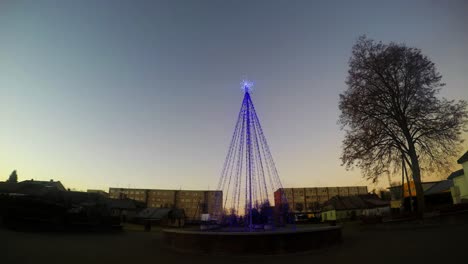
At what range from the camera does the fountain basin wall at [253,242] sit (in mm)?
11053

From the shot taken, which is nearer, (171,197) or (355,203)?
(355,203)

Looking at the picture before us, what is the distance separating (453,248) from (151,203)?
11764 cm

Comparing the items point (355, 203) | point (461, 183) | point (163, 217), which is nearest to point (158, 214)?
point (163, 217)

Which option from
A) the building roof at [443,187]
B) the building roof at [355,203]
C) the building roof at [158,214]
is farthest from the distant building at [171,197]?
the building roof at [443,187]

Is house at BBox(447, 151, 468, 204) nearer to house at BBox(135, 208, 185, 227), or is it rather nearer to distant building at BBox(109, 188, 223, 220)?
house at BBox(135, 208, 185, 227)

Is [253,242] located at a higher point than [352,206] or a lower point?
higher

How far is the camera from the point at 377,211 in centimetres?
5281

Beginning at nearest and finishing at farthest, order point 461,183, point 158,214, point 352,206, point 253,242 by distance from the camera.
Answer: point 253,242 < point 461,183 < point 158,214 < point 352,206

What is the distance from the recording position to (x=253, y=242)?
1103 centimetres

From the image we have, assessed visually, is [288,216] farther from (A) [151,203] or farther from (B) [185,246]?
(A) [151,203]

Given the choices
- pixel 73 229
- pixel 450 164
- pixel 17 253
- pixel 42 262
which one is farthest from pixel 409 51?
pixel 73 229

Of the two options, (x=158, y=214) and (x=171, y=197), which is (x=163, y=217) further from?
(x=171, y=197)

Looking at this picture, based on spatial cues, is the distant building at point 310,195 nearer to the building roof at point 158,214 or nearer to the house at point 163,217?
the building roof at point 158,214

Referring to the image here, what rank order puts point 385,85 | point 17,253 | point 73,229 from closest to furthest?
point 17,253 < point 385,85 < point 73,229
